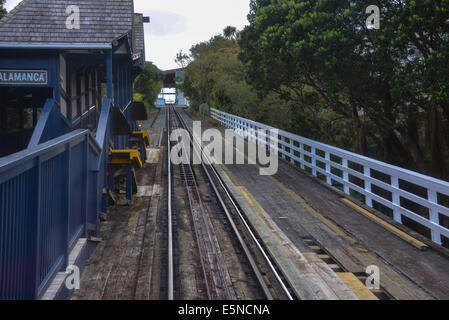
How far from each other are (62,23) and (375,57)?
8975 millimetres

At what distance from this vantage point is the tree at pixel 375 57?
447 inches

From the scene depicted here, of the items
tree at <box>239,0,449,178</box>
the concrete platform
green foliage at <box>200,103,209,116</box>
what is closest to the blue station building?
the concrete platform

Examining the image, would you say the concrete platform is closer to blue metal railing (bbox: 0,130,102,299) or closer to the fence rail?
the fence rail

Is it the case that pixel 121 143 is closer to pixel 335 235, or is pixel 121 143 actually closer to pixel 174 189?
pixel 174 189

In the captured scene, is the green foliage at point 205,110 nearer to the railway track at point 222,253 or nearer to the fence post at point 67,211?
the railway track at point 222,253

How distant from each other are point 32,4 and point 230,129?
65.6ft

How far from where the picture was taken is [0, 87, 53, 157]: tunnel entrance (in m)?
12.4

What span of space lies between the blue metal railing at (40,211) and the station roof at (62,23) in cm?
477

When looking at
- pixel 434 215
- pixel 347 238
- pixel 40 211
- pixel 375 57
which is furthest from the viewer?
pixel 375 57

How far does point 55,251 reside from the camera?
519 cm

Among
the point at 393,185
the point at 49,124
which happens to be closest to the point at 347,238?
the point at 393,185

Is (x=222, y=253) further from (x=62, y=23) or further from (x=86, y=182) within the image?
(x=62, y=23)

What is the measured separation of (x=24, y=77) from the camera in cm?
1016

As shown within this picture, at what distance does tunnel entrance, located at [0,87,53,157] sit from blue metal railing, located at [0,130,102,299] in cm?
701
